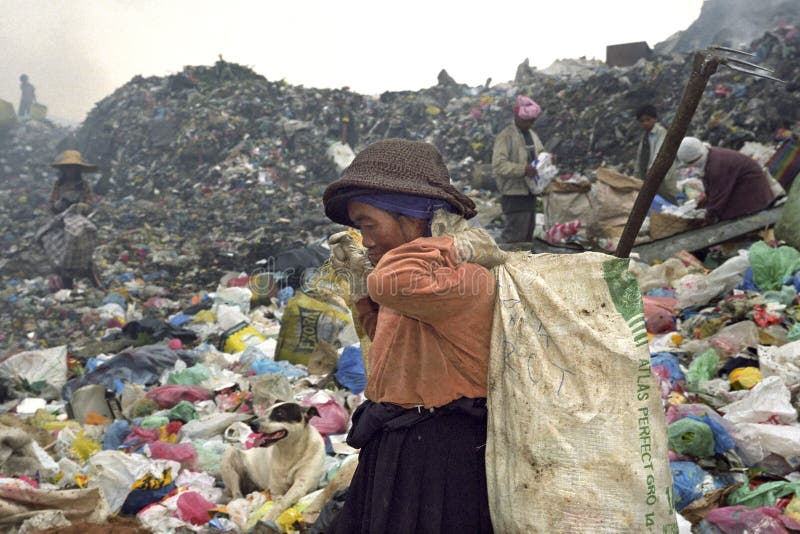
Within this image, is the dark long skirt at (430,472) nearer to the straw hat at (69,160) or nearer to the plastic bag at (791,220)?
the plastic bag at (791,220)

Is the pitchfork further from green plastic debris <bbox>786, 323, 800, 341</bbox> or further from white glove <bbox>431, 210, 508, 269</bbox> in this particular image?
green plastic debris <bbox>786, 323, 800, 341</bbox>

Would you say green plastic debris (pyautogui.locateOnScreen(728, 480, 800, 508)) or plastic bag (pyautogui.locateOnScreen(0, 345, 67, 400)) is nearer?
green plastic debris (pyautogui.locateOnScreen(728, 480, 800, 508))

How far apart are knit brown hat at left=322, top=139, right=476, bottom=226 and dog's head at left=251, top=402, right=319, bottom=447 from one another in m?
2.06

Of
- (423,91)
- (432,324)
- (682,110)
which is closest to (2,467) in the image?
(432,324)

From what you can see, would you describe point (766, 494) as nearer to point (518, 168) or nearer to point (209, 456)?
point (209, 456)

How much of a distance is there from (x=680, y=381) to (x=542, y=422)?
281cm

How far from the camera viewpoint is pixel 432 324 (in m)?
1.38

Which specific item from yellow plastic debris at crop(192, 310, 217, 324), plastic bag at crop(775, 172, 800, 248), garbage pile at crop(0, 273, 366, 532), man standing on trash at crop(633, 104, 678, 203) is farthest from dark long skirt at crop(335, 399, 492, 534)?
man standing on trash at crop(633, 104, 678, 203)

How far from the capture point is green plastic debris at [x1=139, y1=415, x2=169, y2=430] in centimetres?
433

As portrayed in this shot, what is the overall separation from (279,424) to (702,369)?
2421mm

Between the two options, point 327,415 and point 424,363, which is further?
point 327,415

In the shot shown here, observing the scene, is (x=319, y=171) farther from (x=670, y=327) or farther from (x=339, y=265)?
(x=339, y=265)

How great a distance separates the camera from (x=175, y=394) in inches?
186

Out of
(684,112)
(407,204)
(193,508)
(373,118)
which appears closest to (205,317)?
(193,508)
